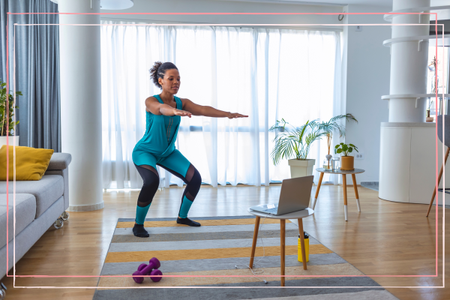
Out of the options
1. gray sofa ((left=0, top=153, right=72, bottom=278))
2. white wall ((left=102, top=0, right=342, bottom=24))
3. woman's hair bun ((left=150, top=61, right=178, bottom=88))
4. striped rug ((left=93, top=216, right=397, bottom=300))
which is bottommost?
striped rug ((left=93, top=216, right=397, bottom=300))

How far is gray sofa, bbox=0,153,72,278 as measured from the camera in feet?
6.64

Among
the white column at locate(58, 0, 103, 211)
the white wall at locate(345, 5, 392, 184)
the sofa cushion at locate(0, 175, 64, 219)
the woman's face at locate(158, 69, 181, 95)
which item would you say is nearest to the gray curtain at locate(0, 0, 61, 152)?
the white column at locate(58, 0, 103, 211)

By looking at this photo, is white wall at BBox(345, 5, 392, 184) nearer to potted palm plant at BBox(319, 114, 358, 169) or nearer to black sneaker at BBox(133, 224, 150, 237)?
potted palm plant at BBox(319, 114, 358, 169)

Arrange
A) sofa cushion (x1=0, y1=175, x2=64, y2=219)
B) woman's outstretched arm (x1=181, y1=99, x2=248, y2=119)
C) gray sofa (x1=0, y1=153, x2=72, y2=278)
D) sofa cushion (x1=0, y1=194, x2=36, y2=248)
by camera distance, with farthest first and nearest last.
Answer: woman's outstretched arm (x1=181, y1=99, x2=248, y2=119), sofa cushion (x1=0, y1=175, x2=64, y2=219), gray sofa (x1=0, y1=153, x2=72, y2=278), sofa cushion (x1=0, y1=194, x2=36, y2=248)

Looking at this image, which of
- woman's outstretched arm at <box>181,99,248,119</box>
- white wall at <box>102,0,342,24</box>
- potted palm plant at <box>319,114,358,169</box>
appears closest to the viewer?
woman's outstretched arm at <box>181,99,248,119</box>

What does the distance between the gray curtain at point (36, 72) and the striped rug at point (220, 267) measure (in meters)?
2.22

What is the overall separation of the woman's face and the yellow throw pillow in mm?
1120

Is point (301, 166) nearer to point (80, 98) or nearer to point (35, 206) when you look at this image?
point (80, 98)

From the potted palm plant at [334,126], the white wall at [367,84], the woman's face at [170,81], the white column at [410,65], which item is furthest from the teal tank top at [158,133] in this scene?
the white wall at [367,84]

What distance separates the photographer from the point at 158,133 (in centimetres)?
298

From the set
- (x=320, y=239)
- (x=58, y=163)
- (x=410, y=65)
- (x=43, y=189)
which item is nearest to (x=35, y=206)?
(x=43, y=189)

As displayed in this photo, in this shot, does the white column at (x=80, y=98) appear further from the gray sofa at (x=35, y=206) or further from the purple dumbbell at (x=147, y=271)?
the purple dumbbell at (x=147, y=271)

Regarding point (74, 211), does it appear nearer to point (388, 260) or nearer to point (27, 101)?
point (27, 101)

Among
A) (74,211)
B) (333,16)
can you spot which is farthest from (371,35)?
(74,211)
